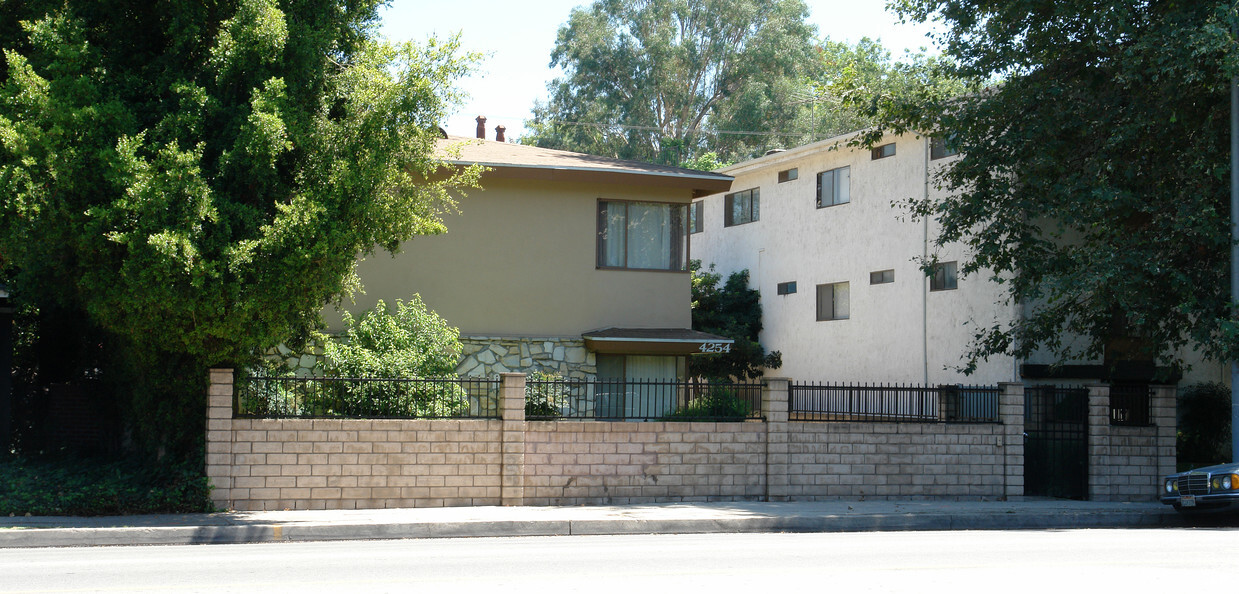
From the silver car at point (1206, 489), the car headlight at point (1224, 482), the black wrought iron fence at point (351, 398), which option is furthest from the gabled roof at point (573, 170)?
the car headlight at point (1224, 482)

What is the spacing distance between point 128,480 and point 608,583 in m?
7.97

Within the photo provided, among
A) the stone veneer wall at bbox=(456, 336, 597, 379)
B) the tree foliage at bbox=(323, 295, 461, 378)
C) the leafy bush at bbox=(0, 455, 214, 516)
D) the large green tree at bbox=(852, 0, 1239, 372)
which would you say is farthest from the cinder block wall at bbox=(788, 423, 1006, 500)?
the leafy bush at bbox=(0, 455, 214, 516)

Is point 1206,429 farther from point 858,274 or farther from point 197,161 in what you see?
point 197,161

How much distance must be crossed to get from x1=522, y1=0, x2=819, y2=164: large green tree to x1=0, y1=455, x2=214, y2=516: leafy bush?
36705 millimetres

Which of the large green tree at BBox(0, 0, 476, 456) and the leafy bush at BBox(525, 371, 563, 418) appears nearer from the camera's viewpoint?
the large green tree at BBox(0, 0, 476, 456)

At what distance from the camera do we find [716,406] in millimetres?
16125

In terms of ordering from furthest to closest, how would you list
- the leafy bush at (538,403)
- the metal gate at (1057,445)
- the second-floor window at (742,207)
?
1. the second-floor window at (742,207)
2. the metal gate at (1057,445)
3. the leafy bush at (538,403)

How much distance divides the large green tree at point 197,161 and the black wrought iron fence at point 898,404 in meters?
6.30

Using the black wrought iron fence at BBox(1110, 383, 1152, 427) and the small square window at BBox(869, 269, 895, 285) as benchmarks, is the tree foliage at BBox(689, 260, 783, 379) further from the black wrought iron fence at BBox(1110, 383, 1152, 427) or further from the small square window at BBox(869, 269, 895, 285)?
the black wrought iron fence at BBox(1110, 383, 1152, 427)

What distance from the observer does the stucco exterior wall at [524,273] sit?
20234mm

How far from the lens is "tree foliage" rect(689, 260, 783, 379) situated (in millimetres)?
28078

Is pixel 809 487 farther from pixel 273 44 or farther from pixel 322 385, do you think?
pixel 273 44

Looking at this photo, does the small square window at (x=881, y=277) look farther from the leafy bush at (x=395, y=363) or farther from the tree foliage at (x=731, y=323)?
the leafy bush at (x=395, y=363)

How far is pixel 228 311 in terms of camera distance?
1292cm
